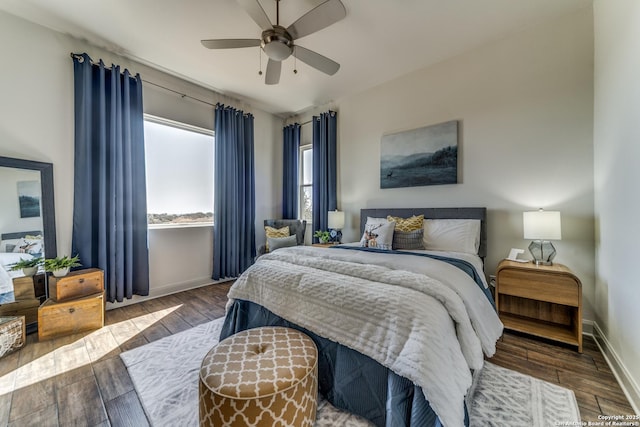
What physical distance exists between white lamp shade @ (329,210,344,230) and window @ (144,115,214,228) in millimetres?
1930

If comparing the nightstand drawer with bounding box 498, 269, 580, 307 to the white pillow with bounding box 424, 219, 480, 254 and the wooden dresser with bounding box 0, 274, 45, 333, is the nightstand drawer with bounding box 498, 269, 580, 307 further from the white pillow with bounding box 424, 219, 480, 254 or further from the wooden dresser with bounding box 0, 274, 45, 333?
the wooden dresser with bounding box 0, 274, 45, 333

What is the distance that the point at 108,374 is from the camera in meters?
1.76

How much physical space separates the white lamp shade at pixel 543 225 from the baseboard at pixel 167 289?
4.01 m

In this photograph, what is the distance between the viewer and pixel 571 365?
72.1 inches

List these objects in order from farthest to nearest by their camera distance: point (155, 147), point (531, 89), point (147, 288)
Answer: point (155, 147), point (147, 288), point (531, 89)

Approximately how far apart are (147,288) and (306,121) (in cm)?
363

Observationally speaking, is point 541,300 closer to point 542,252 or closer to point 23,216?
point 542,252

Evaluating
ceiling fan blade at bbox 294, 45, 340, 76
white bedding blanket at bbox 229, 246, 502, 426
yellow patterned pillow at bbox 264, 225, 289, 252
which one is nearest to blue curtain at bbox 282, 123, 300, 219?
yellow patterned pillow at bbox 264, 225, 289, 252

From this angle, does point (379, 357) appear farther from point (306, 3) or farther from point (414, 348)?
point (306, 3)

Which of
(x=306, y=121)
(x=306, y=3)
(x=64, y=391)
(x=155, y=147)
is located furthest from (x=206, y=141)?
(x=64, y=391)

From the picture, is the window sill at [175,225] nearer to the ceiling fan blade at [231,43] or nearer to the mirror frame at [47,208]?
the mirror frame at [47,208]

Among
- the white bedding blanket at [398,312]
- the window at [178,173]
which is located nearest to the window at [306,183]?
the window at [178,173]

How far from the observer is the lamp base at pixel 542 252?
2285mm

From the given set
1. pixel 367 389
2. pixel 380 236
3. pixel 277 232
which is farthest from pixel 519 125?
pixel 277 232
